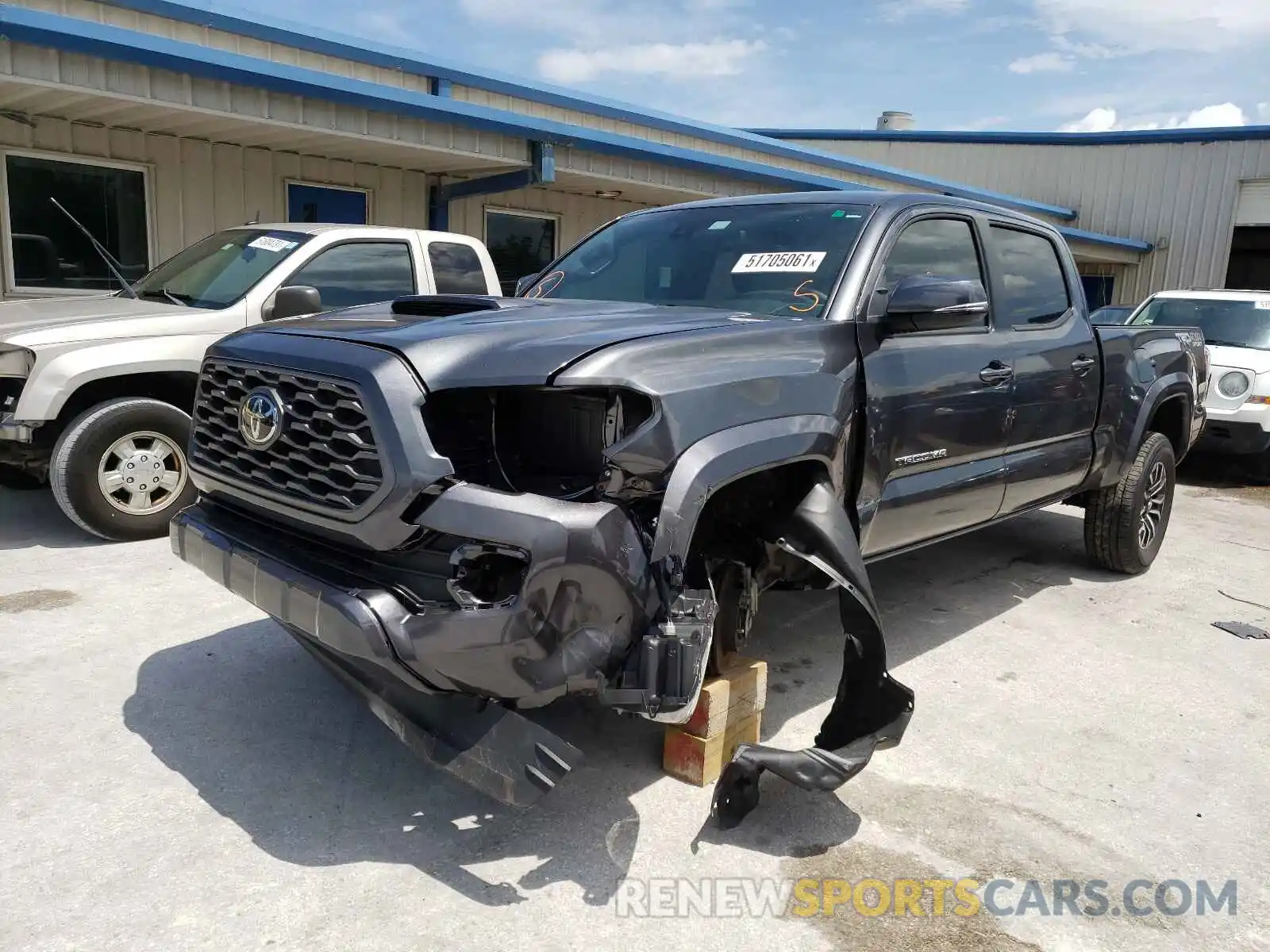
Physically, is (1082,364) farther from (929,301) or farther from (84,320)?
(84,320)

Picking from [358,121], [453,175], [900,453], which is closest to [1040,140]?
[453,175]

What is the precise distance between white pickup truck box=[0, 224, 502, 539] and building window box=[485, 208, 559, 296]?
17.1 ft

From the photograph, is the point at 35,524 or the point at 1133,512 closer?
the point at 1133,512

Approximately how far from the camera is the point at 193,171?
901cm

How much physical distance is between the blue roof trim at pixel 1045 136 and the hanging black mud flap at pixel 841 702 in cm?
2127

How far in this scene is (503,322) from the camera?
113 inches

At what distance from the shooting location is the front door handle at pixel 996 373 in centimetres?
405

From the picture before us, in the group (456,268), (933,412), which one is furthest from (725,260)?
(456,268)

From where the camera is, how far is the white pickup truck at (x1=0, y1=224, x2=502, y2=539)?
17.0 ft

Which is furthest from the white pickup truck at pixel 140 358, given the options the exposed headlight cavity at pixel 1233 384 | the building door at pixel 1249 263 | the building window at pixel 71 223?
the building door at pixel 1249 263

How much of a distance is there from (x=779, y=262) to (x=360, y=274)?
3.65 m

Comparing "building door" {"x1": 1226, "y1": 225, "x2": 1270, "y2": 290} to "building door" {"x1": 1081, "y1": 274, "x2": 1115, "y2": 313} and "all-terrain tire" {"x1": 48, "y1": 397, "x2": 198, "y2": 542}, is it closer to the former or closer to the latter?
"building door" {"x1": 1081, "y1": 274, "x2": 1115, "y2": 313}

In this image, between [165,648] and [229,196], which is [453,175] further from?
[165,648]

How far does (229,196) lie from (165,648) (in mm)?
6442
